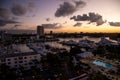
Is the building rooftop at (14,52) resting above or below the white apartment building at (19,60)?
above

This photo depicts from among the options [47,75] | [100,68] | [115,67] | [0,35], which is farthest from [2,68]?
[0,35]

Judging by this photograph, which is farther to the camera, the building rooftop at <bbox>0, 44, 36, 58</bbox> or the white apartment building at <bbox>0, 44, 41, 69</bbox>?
Result: the building rooftop at <bbox>0, 44, 36, 58</bbox>

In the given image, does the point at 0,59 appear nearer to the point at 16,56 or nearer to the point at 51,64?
the point at 16,56

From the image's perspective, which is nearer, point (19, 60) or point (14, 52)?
point (19, 60)

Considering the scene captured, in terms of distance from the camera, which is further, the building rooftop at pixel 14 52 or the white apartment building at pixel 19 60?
the building rooftop at pixel 14 52

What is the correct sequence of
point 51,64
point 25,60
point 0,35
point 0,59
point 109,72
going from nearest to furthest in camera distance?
point 109,72
point 51,64
point 0,59
point 25,60
point 0,35

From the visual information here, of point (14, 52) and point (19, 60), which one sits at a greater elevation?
point (14, 52)

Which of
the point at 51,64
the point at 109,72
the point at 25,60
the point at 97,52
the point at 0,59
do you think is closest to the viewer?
the point at 109,72

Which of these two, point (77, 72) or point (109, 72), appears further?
point (77, 72)

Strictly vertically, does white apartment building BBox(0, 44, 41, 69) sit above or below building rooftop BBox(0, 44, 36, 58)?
below

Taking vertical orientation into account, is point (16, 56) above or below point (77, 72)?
above
